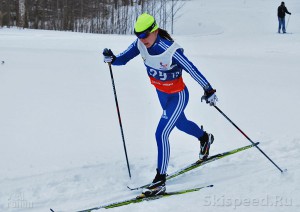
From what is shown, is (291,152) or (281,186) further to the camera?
(291,152)

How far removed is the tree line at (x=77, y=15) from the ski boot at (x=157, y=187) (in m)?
21.6

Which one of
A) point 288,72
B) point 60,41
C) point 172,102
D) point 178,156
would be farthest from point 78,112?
point 60,41

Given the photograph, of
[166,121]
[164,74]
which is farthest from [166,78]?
[166,121]

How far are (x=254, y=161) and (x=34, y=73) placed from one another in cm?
549

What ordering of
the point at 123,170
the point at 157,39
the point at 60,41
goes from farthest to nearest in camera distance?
the point at 60,41 → the point at 123,170 → the point at 157,39

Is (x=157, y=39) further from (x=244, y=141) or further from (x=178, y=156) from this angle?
(x=244, y=141)

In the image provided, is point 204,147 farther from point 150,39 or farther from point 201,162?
point 150,39

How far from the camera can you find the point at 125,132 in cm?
583

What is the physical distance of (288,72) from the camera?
9.45 meters

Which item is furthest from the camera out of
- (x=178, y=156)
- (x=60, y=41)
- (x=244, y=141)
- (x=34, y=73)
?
(x=60, y=41)

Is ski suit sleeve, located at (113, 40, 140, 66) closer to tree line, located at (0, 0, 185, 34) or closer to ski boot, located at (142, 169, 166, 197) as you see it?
ski boot, located at (142, 169, 166, 197)

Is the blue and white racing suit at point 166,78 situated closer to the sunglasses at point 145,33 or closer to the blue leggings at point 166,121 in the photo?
the blue leggings at point 166,121

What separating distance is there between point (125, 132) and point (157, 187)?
193 centimetres

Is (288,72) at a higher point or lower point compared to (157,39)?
lower
